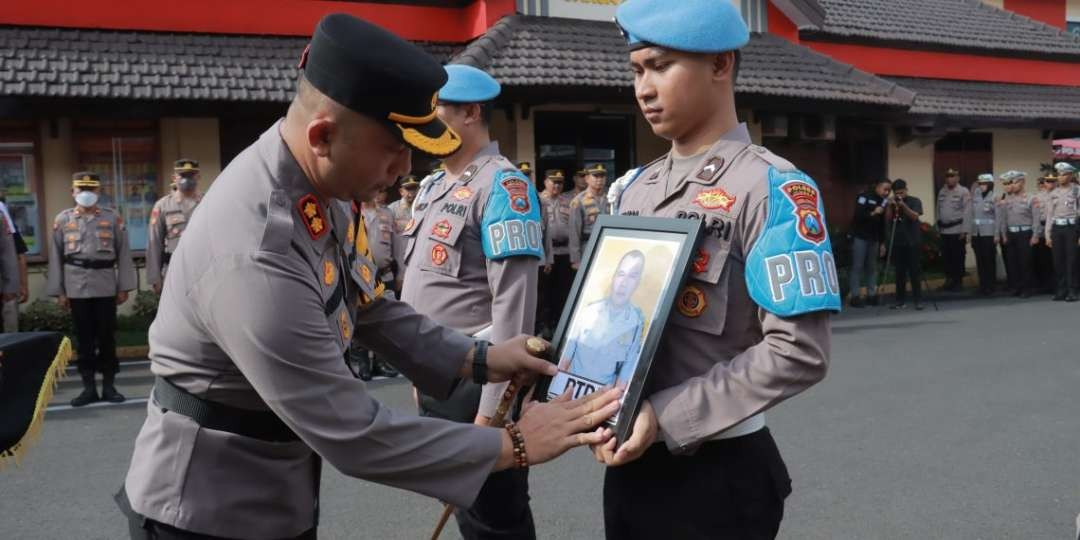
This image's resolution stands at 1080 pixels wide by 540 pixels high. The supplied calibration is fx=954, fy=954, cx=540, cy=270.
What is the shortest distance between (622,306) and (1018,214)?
1606cm

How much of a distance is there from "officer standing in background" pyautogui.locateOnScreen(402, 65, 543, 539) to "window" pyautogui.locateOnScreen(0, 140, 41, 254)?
32.2 feet

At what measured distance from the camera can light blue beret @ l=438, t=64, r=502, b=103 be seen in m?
3.51

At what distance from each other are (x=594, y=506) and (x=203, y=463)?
311cm

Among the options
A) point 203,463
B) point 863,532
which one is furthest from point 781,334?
point 863,532

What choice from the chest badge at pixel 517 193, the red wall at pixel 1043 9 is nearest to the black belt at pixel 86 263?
the chest badge at pixel 517 193

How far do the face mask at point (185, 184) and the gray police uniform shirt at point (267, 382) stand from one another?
25.3ft

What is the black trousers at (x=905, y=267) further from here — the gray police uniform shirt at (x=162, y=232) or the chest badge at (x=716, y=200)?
the chest badge at (x=716, y=200)

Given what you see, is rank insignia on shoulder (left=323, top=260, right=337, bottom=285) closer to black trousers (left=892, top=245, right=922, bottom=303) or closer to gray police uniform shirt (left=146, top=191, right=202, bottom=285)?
gray police uniform shirt (left=146, top=191, right=202, bottom=285)

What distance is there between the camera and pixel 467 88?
353cm

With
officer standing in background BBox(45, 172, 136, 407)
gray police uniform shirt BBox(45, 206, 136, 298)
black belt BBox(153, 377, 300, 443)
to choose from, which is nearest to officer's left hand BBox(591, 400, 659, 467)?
black belt BBox(153, 377, 300, 443)

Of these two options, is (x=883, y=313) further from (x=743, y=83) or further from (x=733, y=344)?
(x=733, y=344)

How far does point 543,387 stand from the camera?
2346 mm

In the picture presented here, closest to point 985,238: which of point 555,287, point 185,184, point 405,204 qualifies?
point 555,287

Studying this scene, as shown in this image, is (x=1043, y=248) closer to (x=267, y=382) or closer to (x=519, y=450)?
(x=519, y=450)
